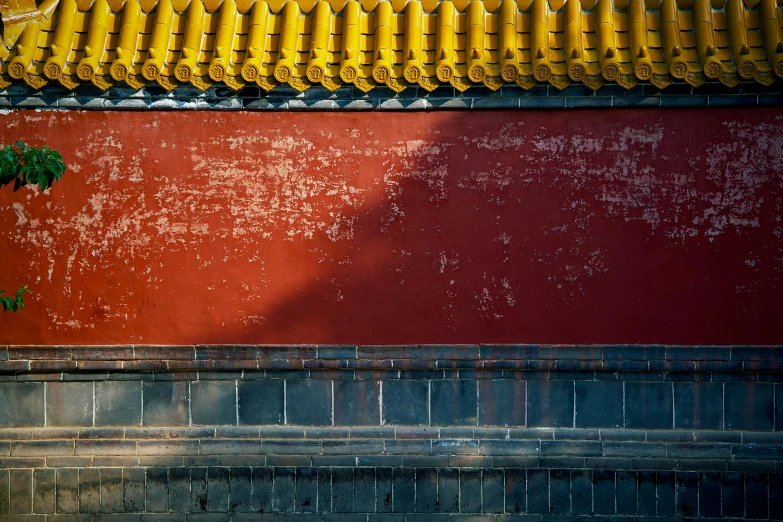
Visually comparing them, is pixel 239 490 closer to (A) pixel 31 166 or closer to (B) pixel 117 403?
(B) pixel 117 403

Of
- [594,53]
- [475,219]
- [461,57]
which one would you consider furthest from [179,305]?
[594,53]

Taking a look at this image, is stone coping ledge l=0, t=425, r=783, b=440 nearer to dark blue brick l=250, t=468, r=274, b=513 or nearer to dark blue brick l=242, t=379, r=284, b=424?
dark blue brick l=242, t=379, r=284, b=424

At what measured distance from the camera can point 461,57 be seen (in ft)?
21.2

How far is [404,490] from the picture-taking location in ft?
21.2

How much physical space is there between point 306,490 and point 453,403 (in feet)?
4.16

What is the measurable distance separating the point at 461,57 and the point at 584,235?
1590 mm

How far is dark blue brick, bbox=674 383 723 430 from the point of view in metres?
6.41

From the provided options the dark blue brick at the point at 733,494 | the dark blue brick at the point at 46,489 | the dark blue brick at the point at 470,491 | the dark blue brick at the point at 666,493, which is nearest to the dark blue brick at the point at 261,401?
the dark blue brick at the point at 46,489

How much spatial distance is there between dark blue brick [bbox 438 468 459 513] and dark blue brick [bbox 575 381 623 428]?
100 cm

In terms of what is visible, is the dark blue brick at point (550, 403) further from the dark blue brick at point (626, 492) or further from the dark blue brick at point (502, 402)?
the dark blue brick at point (626, 492)

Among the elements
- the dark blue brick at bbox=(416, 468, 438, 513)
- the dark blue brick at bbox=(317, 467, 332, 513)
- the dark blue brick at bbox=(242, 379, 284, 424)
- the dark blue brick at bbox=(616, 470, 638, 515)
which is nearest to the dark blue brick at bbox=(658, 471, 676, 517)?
the dark blue brick at bbox=(616, 470, 638, 515)

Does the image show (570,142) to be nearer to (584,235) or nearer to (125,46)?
(584,235)

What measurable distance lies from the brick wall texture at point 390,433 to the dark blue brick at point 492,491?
0.01 m

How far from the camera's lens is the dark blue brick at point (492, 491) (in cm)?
644
